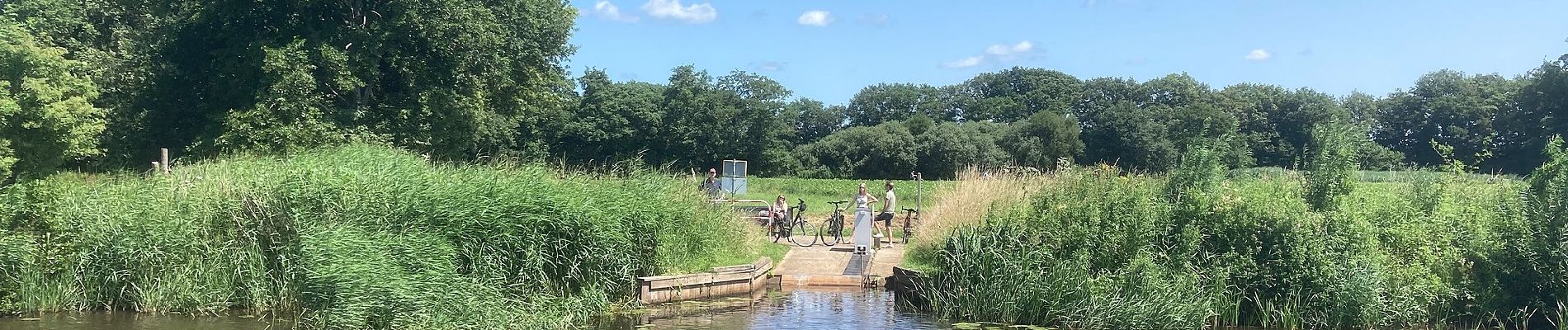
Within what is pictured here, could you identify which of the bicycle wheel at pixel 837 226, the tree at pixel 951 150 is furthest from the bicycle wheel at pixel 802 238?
the tree at pixel 951 150

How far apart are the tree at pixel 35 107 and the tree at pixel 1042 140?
4911cm

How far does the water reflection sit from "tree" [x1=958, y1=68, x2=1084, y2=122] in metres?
59.9

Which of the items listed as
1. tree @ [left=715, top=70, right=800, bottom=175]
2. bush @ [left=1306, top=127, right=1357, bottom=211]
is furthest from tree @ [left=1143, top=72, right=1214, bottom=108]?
bush @ [left=1306, top=127, right=1357, bottom=211]

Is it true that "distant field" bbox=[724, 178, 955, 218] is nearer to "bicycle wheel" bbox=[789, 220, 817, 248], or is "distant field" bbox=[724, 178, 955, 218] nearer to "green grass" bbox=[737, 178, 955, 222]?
"green grass" bbox=[737, 178, 955, 222]

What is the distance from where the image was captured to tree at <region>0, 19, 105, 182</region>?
49.3 feet

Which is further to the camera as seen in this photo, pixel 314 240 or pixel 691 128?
pixel 691 128

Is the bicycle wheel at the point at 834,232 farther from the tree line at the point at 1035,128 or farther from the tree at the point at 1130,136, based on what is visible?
the tree at the point at 1130,136

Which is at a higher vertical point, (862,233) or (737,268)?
(862,233)

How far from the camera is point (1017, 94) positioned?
2985 inches

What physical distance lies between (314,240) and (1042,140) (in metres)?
55.3

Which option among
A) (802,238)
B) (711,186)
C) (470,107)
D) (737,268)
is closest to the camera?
(737,268)

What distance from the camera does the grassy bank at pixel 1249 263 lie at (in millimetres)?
9984

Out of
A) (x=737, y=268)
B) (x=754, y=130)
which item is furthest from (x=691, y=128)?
(x=737, y=268)

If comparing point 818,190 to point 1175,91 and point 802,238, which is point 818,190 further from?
point 1175,91
